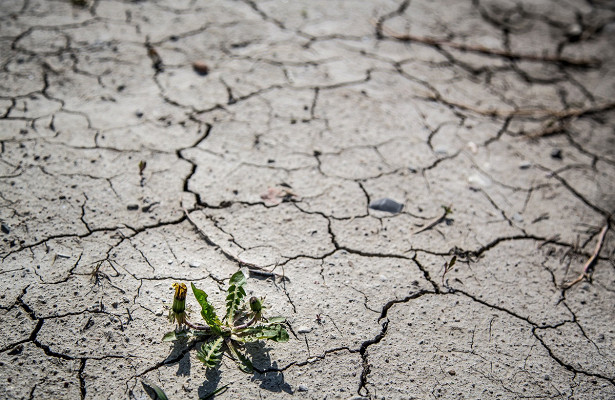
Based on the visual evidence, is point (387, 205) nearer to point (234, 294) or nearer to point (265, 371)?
point (234, 294)

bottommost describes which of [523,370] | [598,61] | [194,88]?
[523,370]

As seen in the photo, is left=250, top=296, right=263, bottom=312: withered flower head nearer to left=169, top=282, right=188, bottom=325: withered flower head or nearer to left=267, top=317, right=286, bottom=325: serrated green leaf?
left=267, top=317, right=286, bottom=325: serrated green leaf

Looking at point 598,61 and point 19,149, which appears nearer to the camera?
point 19,149

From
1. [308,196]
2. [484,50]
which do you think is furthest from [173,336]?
[484,50]

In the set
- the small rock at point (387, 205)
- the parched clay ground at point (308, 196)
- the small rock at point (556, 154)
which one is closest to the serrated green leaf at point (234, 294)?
the parched clay ground at point (308, 196)

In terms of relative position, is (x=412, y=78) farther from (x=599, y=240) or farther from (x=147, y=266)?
(x=147, y=266)

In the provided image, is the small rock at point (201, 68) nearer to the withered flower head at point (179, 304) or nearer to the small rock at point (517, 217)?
the withered flower head at point (179, 304)

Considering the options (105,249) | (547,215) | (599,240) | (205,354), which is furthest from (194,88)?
(599,240)

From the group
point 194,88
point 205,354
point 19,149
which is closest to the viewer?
point 205,354
